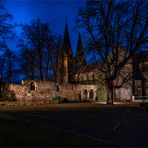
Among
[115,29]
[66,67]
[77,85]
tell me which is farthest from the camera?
[66,67]

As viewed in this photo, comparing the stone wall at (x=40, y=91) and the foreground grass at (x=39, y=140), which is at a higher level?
the stone wall at (x=40, y=91)

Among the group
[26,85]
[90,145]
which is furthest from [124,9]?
[90,145]

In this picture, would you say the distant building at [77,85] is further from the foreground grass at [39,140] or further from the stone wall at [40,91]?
the foreground grass at [39,140]

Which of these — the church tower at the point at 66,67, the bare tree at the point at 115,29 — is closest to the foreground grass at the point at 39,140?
the bare tree at the point at 115,29

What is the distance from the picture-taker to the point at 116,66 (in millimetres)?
29750

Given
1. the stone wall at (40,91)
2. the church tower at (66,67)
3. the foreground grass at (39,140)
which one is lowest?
the foreground grass at (39,140)

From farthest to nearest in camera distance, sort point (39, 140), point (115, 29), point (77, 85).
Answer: point (77, 85) < point (115, 29) < point (39, 140)

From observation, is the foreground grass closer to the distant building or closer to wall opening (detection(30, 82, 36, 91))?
the distant building

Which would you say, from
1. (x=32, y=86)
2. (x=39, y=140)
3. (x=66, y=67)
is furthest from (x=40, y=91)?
(x=39, y=140)

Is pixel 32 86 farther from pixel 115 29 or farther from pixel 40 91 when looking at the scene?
pixel 115 29

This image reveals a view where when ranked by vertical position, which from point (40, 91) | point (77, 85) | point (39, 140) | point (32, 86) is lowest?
point (39, 140)

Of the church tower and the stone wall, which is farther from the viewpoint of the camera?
the church tower

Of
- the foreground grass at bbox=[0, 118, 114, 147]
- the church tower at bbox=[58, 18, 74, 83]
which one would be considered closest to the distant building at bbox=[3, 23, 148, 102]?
the church tower at bbox=[58, 18, 74, 83]

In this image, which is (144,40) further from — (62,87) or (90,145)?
(90,145)
